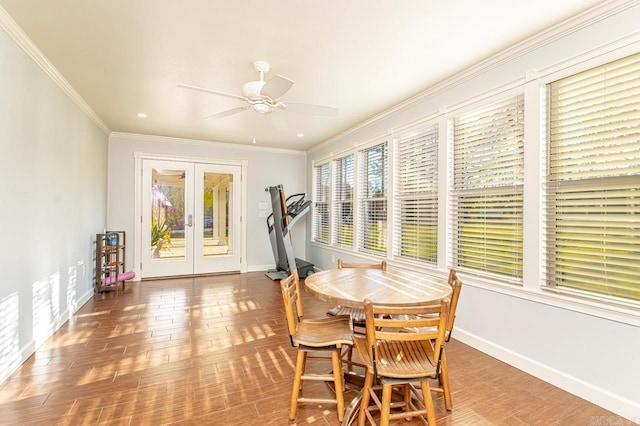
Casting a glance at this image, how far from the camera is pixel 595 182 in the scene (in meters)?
2.08

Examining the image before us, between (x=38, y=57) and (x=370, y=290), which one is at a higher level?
(x=38, y=57)

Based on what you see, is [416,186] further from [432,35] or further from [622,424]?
[622,424]

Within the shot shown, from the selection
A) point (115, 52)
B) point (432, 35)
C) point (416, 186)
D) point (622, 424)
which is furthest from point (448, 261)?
point (115, 52)

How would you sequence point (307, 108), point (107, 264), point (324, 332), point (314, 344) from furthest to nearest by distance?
point (107, 264) → point (307, 108) → point (324, 332) → point (314, 344)

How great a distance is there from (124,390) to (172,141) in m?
4.71

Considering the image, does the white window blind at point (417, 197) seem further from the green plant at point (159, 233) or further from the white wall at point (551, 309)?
the green plant at point (159, 233)

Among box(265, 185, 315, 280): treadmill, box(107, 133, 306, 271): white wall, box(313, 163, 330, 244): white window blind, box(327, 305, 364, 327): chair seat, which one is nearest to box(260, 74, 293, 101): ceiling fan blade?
box(327, 305, 364, 327): chair seat

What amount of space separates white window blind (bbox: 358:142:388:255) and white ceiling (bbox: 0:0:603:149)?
0.95 meters

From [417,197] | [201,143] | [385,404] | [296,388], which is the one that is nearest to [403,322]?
[385,404]

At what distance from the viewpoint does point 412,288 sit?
2.03 meters

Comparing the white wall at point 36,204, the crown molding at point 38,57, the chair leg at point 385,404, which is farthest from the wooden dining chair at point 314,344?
the crown molding at point 38,57

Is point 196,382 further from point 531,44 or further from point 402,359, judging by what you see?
point 531,44

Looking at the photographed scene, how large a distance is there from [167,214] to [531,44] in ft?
19.3

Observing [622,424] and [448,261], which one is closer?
[622,424]
